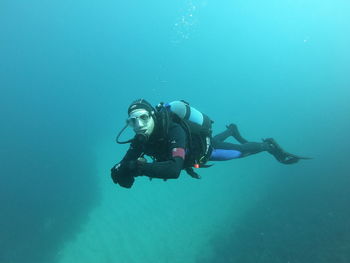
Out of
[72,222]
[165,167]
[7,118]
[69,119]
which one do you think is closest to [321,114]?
[72,222]

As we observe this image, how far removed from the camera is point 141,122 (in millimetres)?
3773

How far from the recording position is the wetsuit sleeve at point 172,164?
319 cm

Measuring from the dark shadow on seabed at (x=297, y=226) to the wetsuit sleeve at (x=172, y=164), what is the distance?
8241 millimetres

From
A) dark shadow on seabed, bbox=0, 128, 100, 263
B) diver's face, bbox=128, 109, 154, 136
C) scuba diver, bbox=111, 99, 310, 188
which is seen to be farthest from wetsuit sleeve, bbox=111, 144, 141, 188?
dark shadow on seabed, bbox=0, 128, 100, 263

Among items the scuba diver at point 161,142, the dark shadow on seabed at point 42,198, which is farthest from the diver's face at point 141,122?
the dark shadow on seabed at point 42,198

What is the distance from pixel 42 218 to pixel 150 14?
314 feet

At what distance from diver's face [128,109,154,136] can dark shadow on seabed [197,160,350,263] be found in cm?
843

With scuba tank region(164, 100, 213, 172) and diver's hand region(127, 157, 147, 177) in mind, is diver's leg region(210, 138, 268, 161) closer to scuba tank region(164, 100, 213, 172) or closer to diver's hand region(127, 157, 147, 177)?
scuba tank region(164, 100, 213, 172)

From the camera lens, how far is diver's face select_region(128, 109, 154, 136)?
376cm

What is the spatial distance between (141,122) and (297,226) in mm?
9586

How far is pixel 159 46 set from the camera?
117500mm

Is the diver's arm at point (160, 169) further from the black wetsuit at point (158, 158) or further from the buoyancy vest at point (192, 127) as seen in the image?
the buoyancy vest at point (192, 127)

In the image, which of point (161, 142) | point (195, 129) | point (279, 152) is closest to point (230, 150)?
point (279, 152)

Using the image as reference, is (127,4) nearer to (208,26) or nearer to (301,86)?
(208,26)
